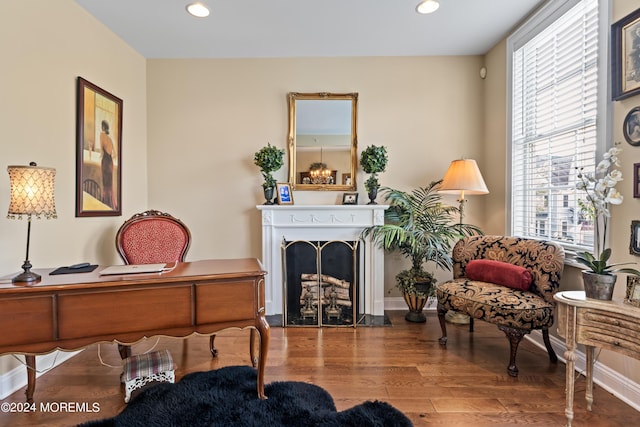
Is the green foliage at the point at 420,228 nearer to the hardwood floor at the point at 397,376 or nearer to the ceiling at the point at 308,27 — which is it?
the hardwood floor at the point at 397,376

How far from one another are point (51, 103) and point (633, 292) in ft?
12.7

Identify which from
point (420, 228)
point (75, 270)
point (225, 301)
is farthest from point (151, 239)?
point (420, 228)

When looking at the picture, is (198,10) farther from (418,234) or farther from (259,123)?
(418,234)

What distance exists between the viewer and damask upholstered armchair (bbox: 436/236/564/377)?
2127 mm

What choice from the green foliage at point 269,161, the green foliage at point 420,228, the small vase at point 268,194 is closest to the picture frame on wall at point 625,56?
the green foliage at point 420,228

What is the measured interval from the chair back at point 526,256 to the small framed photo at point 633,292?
61cm

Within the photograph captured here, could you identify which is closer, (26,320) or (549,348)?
(26,320)

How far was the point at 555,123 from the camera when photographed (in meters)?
2.50

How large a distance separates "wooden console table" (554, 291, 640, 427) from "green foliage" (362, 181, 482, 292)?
4.35 ft

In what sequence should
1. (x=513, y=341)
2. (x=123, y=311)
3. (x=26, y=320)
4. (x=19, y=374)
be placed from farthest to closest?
1. (x=513, y=341)
2. (x=19, y=374)
3. (x=123, y=311)
4. (x=26, y=320)

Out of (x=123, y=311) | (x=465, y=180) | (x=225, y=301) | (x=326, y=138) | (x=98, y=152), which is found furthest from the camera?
(x=326, y=138)

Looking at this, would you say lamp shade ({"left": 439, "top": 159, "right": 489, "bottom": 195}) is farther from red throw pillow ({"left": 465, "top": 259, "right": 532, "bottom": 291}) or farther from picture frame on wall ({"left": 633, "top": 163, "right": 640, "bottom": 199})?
picture frame on wall ({"left": 633, "top": 163, "right": 640, "bottom": 199})

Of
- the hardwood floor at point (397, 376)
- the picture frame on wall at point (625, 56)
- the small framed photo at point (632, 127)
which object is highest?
the picture frame on wall at point (625, 56)

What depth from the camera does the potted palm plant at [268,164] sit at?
317 cm
